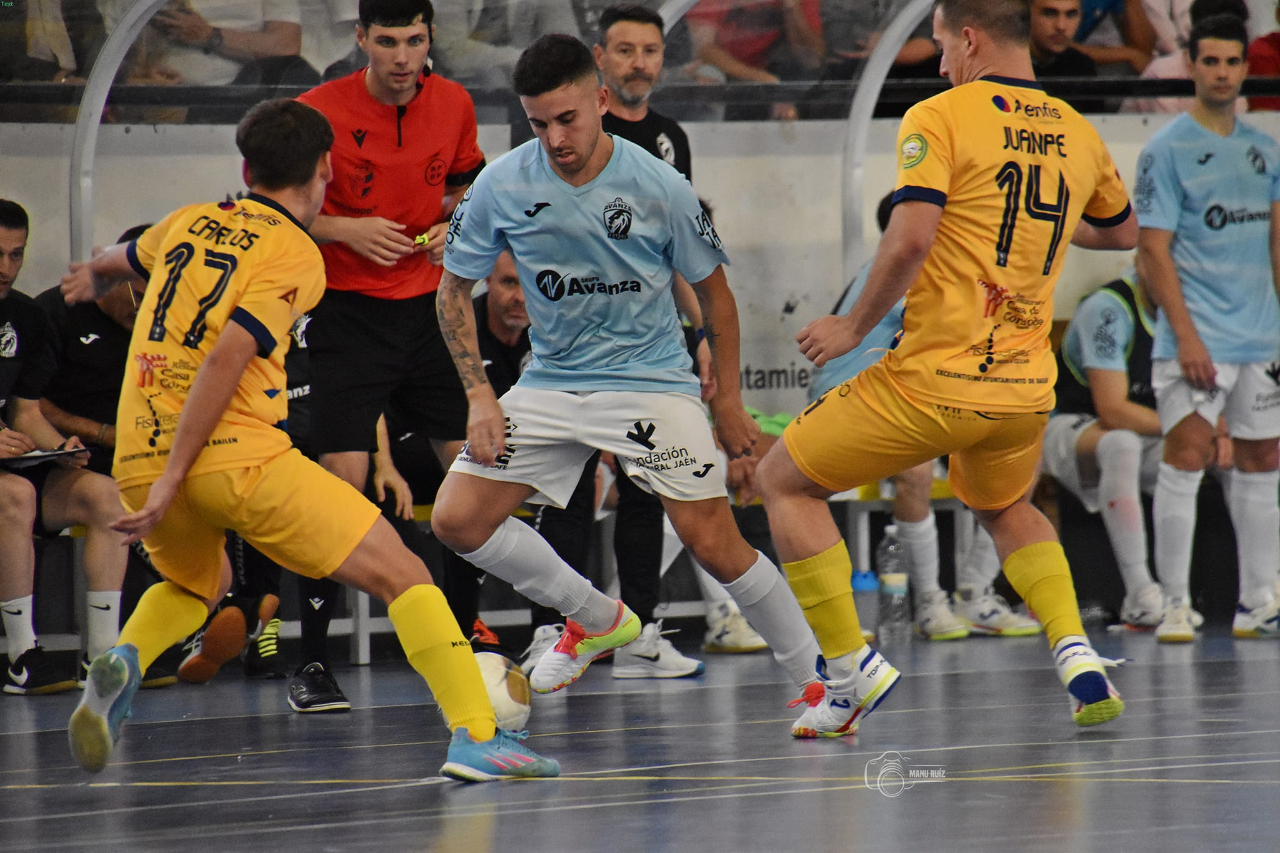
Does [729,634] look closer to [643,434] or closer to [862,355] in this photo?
[862,355]

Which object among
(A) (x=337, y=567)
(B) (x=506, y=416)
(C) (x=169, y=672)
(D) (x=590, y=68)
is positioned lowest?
(C) (x=169, y=672)

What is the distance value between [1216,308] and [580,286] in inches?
156

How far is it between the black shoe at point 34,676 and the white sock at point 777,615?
3.03 m

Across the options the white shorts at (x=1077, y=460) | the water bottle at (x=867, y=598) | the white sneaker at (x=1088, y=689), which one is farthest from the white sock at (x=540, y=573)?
the white shorts at (x=1077, y=460)

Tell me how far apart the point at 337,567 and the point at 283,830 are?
74 centimetres

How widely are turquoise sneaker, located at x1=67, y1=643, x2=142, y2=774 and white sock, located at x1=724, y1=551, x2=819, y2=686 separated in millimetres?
1707

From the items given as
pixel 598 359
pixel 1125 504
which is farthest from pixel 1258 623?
pixel 598 359

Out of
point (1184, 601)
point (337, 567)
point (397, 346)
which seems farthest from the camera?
point (1184, 601)

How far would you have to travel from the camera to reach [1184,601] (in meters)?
7.29

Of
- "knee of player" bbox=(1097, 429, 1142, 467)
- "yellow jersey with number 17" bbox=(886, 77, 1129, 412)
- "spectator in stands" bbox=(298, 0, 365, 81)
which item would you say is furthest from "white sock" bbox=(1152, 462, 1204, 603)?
"spectator in stands" bbox=(298, 0, 365, 81)

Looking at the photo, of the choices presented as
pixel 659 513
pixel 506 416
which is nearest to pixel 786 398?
pixel 659 513

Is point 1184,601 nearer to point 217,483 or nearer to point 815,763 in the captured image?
point 815,763

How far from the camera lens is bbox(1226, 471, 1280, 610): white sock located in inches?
290

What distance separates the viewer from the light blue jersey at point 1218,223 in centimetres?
730
